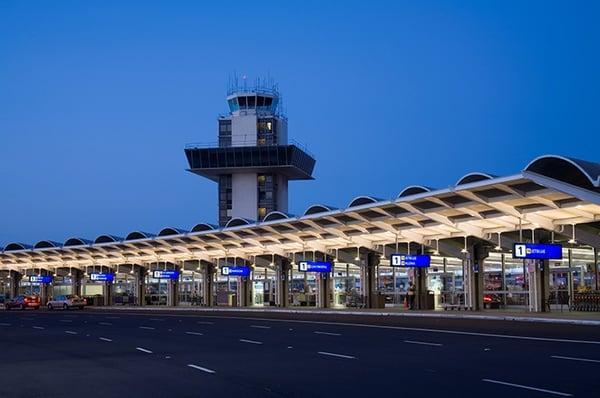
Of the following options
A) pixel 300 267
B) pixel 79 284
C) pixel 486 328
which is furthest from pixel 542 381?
pixel 79 284

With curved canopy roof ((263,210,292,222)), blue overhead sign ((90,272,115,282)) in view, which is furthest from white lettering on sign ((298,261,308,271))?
blue overhead sign ((90,272,115,282))

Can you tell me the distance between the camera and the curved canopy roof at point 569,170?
2914 centimetres

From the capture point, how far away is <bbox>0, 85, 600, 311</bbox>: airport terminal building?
121 feet

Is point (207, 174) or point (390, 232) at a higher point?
point (207, 174)

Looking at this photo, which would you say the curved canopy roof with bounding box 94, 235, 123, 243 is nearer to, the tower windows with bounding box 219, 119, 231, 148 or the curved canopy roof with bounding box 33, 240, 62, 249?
the curved canopy roof with bounding box 33, 240, 62, 249

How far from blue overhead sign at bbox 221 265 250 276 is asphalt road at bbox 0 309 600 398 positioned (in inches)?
1234

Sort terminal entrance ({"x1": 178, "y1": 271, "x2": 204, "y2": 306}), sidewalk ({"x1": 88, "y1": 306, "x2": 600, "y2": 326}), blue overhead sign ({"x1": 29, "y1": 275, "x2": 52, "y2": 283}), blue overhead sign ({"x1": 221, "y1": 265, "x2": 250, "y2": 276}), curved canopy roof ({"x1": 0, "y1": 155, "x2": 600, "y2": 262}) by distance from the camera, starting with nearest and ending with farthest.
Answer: curved canopy roof ({"x1": 0, "y1": 155, "x2": 600, "y2": 262}), sidewalk ({"x1": 88, "y1": 306, "x2": 600, "y2": 326}), blue overhead sign ({"x1": 221, "y1": 265, "x2": 250, "y2": 276}), terminal entrance ({"x1": 178, "y1": 271, "x2": 204, "y2": 306}), blue overhead sign ({"x1": 29, "y1": 275, "x2": 52, "y2": 283})

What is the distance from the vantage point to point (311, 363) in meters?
17.7

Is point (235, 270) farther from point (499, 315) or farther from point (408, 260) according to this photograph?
point (499, 315)

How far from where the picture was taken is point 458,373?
1509 cm

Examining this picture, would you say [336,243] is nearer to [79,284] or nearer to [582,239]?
[582,239]

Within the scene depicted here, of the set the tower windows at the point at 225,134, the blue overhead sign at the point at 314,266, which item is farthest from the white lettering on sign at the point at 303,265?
the tower windows at the point at 225,134

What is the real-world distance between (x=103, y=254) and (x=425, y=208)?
41.8m

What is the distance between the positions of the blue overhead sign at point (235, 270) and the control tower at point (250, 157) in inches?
1329
